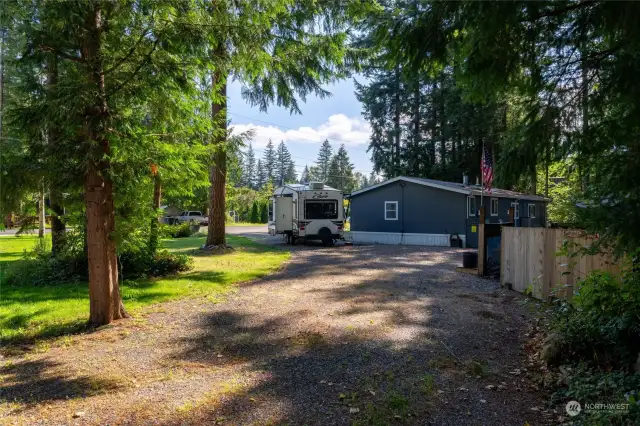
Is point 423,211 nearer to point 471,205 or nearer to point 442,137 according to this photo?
point 471,205

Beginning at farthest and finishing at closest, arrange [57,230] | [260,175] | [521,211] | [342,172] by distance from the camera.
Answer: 1. [260,175]
2. [342,172]
3. [521,211]
4. [57,230]

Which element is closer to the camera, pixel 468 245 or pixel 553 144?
pixel 553 144

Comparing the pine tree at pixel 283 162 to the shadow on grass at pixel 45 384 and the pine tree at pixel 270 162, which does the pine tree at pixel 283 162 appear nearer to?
the pine tree at pixel 270 162

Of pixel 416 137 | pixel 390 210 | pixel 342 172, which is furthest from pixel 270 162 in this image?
pixel 390 210

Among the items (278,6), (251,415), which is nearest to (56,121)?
(278,6)

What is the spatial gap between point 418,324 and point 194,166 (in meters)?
4.23

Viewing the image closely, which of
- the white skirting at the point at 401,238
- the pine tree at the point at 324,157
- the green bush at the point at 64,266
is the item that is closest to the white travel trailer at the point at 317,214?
the white skirting at the point at 401,238

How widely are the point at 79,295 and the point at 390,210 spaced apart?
1581 centimetres

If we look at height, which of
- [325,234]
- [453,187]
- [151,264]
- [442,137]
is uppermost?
[442,137]

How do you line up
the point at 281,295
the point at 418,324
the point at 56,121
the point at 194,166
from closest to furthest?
the point at 56,121 < the point at 418,324 < the point at 194,166 < the point at 281,295

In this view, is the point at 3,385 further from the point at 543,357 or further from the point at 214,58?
the point at 543,357

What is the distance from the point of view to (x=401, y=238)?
2033cm

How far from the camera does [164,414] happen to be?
10.7ft

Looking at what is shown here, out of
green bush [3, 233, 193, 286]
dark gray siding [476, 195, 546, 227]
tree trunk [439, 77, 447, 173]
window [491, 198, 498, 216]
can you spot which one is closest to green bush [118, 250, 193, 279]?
green bush [3, 233, 193, 286]
